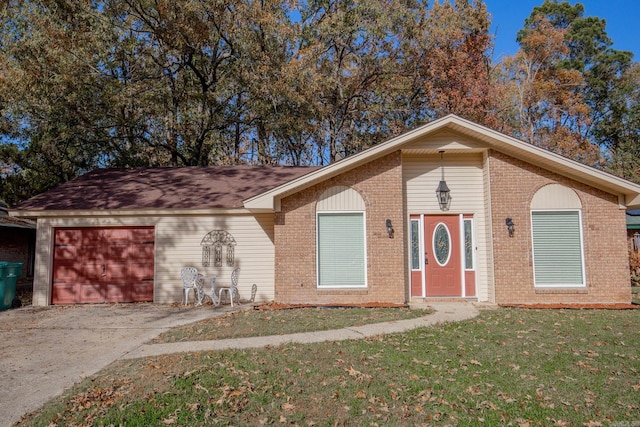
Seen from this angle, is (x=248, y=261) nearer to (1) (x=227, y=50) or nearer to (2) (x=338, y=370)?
(2) (x=338, y=370)

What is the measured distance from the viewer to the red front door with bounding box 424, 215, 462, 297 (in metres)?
10.7

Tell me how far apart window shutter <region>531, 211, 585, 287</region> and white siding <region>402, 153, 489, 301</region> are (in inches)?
49.9

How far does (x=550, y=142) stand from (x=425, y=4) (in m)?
10.5

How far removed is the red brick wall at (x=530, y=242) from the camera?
32.7 feet

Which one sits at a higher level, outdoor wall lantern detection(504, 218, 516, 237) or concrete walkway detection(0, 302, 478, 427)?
outdoor wall lantern detection(504, 218, 516, 237)

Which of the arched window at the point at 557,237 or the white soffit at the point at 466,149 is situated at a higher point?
the white soffit at the point at 466,149

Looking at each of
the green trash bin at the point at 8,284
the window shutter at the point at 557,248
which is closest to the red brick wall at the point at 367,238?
the window shutter at the point at 557,248

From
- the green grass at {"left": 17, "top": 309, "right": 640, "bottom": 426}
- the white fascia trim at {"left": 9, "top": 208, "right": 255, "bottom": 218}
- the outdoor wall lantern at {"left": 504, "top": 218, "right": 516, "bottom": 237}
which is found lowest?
the green grass at {"left": 17, "top": 309, "right": 640, "bottom": 426}

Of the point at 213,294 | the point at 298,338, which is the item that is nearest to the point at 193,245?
the point at 213,294

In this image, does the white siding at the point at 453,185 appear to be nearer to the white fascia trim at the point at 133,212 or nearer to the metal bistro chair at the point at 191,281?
the white fascia trim at the point at 133,212

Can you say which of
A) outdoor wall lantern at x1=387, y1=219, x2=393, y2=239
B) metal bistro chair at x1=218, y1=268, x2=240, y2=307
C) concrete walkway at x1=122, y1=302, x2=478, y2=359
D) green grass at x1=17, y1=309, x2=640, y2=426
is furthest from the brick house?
green grass at x1=17, y1=309, x2=640, y2=426

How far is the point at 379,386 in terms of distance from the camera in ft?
15.3

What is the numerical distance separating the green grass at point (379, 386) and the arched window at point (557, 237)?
11.7 feet

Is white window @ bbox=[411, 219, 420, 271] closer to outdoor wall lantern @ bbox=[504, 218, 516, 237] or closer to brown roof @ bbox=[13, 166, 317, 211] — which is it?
outdoor wall lantern @ bbox=[504, 218, 516, 237]
